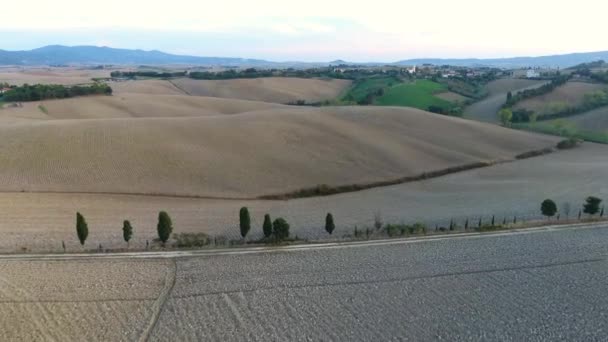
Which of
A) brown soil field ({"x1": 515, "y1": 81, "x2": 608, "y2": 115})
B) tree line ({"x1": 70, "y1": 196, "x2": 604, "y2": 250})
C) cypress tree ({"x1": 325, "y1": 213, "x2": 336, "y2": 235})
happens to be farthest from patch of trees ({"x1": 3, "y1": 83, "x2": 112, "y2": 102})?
brown soil field ({"x1": 515, "y1": 81, "x2": 608, "y2": 115})

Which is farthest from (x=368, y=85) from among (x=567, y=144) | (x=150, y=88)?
(x=567, y=144)

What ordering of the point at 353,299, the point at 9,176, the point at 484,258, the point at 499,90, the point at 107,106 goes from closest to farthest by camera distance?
the point at 353,299 → the point at 484,258 → the point at 9,176 → the point at 107,106 → the point at 499,90

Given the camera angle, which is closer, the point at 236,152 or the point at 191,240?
the point at 191,240

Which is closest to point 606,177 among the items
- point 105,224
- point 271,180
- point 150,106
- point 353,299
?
point 271,180

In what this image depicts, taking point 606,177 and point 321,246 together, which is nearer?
point 321,246

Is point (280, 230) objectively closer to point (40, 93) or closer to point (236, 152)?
point (236, 152)

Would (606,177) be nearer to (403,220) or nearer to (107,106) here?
(403,220)

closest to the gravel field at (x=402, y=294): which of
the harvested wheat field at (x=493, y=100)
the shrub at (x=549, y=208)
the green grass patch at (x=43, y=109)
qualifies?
the shrub at (x=549, y=208)
